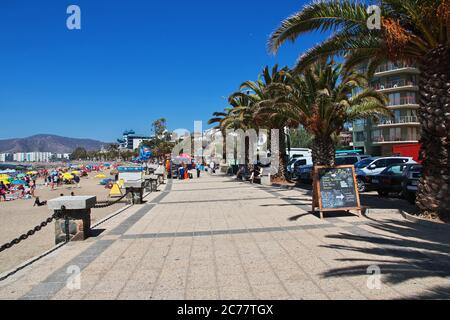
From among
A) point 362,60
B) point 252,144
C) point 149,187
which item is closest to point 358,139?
point 252,144

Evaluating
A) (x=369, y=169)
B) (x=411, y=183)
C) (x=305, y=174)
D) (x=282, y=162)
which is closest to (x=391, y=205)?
(x=411, y=183)

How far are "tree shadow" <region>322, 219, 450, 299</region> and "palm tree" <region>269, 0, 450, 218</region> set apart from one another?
1217 millimetres

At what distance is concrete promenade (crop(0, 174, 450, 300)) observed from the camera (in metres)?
4.17

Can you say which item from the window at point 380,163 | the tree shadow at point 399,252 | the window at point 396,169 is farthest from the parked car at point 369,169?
the tree shadow at point 399,252

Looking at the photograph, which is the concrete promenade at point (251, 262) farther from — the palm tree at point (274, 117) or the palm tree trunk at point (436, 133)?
the palm tree at point (274, 117)

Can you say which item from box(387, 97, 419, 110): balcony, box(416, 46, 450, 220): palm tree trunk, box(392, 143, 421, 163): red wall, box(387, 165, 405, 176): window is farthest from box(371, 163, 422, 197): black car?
box(387, 97, 419, 110): balcony

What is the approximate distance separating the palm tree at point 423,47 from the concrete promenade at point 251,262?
125cm

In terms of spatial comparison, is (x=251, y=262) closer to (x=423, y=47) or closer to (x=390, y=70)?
(x=423, y=47)

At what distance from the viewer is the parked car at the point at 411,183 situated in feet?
35.3

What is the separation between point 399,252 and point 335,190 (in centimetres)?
350

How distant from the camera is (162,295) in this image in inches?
161

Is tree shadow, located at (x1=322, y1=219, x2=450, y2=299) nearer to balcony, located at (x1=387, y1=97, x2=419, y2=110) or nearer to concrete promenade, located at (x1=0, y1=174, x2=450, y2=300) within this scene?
concrete promenade, located at (x1=0, y1=174, x2=450, y2=300)

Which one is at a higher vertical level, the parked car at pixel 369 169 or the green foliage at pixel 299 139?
the green foliage at pixel 299 139

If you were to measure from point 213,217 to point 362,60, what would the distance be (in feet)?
20.2
